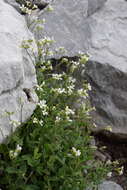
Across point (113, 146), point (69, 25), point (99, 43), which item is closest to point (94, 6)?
point (69, 25)

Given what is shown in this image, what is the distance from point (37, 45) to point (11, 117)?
1.18 meters

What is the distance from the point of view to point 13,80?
115 inches

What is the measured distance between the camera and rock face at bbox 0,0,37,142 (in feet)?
9.28

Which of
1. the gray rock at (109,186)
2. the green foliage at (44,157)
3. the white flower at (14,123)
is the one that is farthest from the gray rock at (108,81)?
the white flower at (14,123)

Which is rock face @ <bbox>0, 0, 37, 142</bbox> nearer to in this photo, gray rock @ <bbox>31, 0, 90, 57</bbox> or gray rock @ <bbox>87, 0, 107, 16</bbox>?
gray rock @ <bbox>31, 0, 90, 57</bbox>

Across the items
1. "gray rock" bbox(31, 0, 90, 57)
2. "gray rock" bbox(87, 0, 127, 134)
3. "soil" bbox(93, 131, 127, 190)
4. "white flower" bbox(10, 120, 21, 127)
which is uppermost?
"gray rock" bbox(31, 0, 90, 57)

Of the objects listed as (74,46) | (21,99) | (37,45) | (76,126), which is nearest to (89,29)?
(74,46)

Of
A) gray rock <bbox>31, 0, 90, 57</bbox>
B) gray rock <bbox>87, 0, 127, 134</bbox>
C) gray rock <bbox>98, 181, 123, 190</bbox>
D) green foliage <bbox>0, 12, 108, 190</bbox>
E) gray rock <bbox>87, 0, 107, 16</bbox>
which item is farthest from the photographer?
gray rock <bbox>87, 0, 107, 16</bbox>

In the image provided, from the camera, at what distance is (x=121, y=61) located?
4523 millimetres

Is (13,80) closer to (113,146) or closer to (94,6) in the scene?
(113,146)

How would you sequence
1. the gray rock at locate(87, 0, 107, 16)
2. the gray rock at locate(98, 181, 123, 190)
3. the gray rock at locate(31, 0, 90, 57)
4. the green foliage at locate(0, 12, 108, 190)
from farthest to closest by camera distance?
the gray rock at locate(87, 0, 107, 16) → the gray rock at locate(31, 0, 90, 57) → the gray rock at locate(98, 181, 123, 190) → the green foliage at locate(0, 12, 108, 190)

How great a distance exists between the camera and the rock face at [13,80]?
9.28 ft

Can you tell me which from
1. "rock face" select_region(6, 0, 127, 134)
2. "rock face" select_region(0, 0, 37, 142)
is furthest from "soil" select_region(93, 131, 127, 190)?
"rock face" select_region(0, 0, 37, 142)

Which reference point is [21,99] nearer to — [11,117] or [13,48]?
[11,117]
